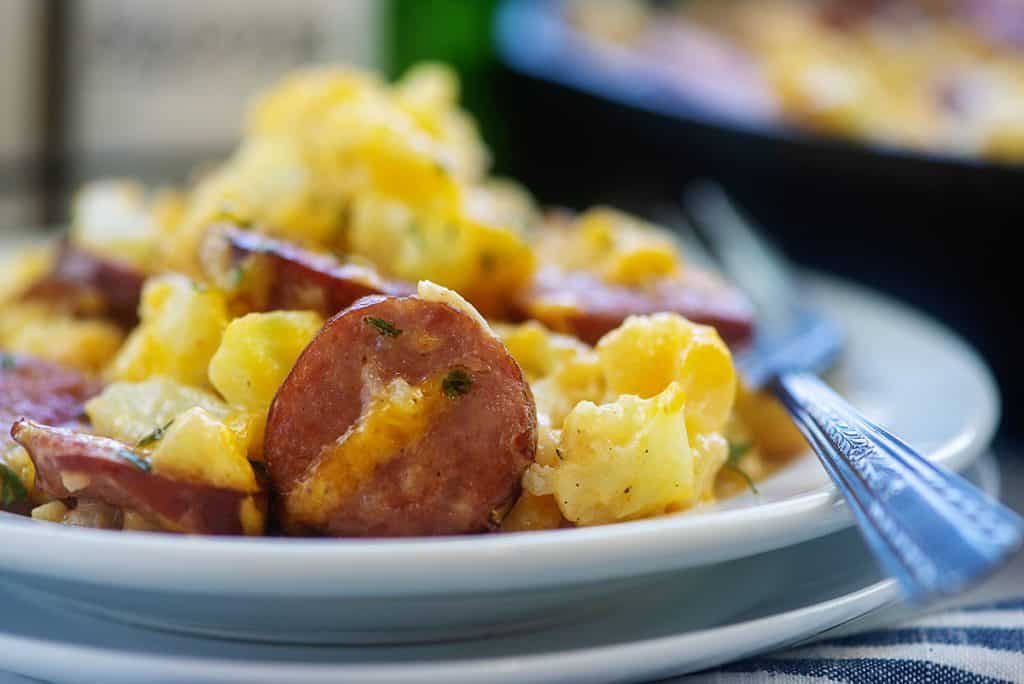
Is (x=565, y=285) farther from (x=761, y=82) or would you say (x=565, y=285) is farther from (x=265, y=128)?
(x=761, y=82)

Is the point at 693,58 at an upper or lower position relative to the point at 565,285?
lower

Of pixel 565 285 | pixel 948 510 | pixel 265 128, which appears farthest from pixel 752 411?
pixel 265 128

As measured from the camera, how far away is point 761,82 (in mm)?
3045

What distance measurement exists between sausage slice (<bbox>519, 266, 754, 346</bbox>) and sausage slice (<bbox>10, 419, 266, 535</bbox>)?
49 cm

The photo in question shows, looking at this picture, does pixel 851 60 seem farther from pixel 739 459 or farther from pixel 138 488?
pixel 138 488

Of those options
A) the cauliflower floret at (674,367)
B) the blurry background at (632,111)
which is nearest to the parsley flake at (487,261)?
the cauliflower floret at (674,367)

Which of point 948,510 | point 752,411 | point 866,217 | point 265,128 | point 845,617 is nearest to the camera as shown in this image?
point 948,510

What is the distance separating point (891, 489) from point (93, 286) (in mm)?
1022

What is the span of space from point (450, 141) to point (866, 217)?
36.3 inches

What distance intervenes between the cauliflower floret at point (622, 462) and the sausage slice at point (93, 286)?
69 centimetres

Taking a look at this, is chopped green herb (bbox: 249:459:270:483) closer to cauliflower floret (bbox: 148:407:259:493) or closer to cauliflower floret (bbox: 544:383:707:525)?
cauliflower floret (bbox: 148:407:259:493)

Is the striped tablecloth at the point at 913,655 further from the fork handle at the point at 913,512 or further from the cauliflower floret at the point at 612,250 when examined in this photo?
the cauliflower floret at the point at 612,250

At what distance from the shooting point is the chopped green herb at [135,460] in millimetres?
987

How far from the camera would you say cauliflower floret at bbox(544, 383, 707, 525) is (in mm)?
1056
